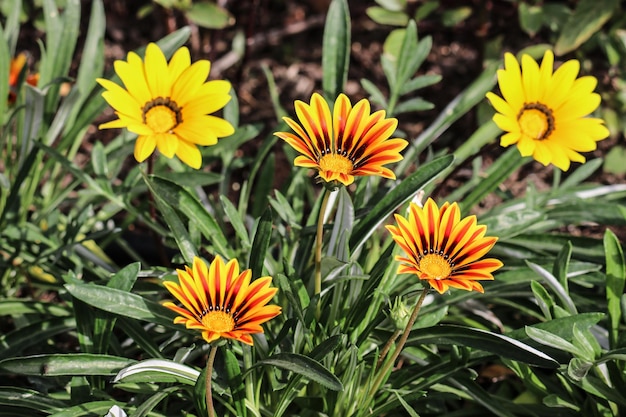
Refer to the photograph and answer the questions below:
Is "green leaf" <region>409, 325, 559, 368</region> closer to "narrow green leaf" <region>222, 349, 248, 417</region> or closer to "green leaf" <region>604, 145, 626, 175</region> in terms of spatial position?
"narrow green leaf" <region>222, 349, 248, 417</region>

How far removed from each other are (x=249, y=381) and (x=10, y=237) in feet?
2.39

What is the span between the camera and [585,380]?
149 centimetres

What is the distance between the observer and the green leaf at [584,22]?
2221mm

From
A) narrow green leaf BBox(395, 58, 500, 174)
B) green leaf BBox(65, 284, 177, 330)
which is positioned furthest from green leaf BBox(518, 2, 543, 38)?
green leaf BBox(65, 284, 177, 330)

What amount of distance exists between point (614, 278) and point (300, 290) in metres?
0.62

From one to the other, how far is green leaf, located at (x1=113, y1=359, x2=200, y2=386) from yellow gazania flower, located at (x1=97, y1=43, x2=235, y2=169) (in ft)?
1.12

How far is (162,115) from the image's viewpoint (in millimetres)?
1438

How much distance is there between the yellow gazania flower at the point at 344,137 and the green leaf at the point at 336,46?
615 millimetres

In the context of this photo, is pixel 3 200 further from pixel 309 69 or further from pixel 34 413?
pixel 309 69

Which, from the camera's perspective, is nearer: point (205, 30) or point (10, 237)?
point (10, 237)

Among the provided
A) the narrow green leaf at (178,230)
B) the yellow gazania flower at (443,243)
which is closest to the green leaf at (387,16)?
the narrow green leaf at (178,230)

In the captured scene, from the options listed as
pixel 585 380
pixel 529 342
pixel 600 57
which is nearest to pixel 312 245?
pixel 529 342

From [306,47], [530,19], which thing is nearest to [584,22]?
[530,19]

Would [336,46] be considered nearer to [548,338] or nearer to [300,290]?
[300,290]
